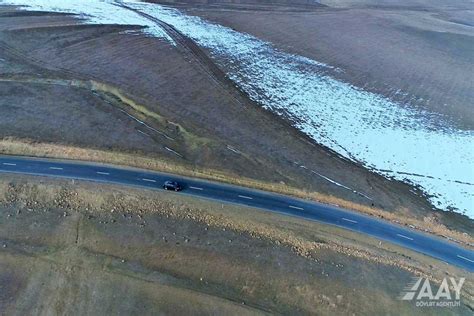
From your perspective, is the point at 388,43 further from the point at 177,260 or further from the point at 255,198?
the point at 177,260

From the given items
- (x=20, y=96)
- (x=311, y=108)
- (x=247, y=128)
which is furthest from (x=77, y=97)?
(x=311, y=108)

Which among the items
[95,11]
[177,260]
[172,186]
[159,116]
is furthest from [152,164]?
[95,11]

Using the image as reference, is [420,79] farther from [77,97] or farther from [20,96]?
[20,96]

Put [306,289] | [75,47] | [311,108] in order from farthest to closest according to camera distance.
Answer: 1. [75,47]
2. [311,108]
3. [306,289]
